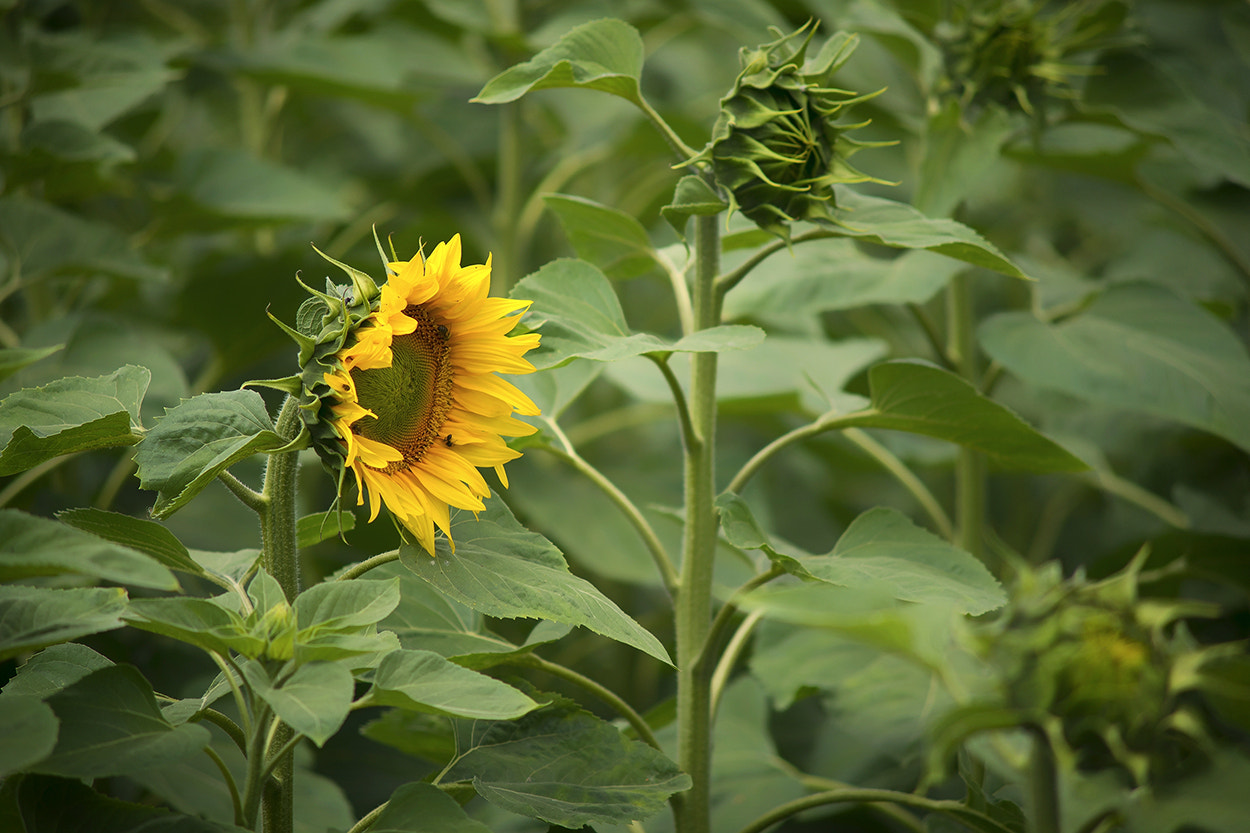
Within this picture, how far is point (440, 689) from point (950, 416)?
16.1 inches

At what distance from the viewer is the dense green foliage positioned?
19.1 inches

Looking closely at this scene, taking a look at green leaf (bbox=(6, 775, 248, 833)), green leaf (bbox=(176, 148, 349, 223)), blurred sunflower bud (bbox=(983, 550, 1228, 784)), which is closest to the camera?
blurred sunflower bud (bbox=(983, 550, 1228, 784))

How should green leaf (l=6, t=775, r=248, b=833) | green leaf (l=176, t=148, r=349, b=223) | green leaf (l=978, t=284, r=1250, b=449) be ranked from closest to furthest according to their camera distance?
green leaf (l=6, t=775, r=248, b=833), green leaf (l=978, t=284, r=1250, b=449), green leaf (l=176, t=148, r=349, b=223)

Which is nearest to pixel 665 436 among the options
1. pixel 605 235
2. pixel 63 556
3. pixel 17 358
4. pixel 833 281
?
pixel 833 281

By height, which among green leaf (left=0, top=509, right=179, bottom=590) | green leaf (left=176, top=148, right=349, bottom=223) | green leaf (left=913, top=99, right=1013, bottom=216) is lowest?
green leaf (left=176, top=148, right=349, bottom=223)

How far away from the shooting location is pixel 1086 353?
919 mm

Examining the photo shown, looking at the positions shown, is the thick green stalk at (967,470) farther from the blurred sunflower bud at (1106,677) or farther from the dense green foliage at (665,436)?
the blurred sunflower bud at (1106,677)

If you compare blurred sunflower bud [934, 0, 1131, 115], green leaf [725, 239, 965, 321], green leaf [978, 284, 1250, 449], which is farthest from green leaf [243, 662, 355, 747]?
blurred sunflower bud [934, 0, 1131, 115]

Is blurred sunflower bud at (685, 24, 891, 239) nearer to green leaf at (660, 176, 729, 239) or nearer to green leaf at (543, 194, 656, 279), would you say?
green leaf at (660, 176, 729, 239)

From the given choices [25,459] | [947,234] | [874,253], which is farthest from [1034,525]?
[25,459]

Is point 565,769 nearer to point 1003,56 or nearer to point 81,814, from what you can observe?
point 81,814

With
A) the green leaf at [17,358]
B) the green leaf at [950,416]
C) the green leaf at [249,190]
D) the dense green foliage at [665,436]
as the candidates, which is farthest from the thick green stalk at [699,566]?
the green leaf at [249,190]

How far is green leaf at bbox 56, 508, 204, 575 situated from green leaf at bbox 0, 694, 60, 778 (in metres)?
0.13

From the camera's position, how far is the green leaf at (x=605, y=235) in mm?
733
